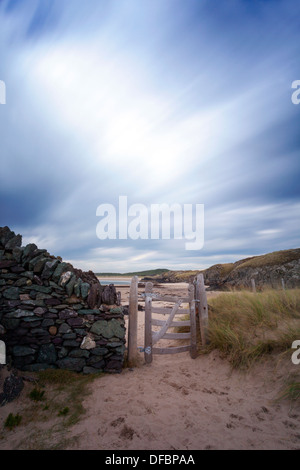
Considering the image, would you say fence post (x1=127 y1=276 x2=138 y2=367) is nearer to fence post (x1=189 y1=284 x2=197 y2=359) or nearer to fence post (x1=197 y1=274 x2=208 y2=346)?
fence post (x1=189 y1=284 x2=197 y2=359)

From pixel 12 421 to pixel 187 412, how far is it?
106 inches

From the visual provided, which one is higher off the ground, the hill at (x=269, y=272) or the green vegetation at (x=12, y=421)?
the hill at (x=269, y=272)

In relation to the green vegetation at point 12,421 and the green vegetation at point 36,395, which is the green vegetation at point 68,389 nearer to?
the green vegetation at point 36,395

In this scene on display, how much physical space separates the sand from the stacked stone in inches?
26.9

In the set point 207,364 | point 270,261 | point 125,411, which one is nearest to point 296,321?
point 207,364

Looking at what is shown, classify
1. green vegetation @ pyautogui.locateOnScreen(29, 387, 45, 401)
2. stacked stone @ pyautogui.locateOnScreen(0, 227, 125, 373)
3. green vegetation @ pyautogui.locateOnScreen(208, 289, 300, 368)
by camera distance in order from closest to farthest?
green vegetation @ pyautogui.locateOnScreen(29, 387, 45, 401) → stacked stone @ pyautogui.locateOnScreen(0, 227, 125, 373) → green vegetation @ pyautogui.locateOnScreen(208, 289, 300, 368)

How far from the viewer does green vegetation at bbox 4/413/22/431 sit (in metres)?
3.42

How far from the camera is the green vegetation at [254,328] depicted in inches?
204

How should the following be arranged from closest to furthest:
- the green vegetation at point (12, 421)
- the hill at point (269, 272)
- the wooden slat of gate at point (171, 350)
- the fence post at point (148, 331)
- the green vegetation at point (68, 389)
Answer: the green vegetation at point (12, 421) → the green vegetation at point (68, 389) → the fence post at point (148, 331) → the wooden slat of gate at point (171, 350) → the hill at point (269, 272)
